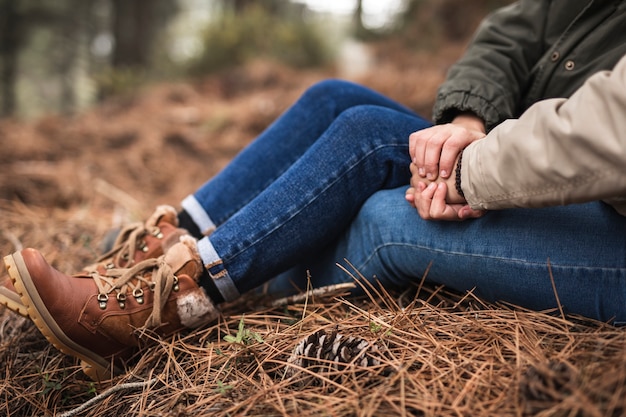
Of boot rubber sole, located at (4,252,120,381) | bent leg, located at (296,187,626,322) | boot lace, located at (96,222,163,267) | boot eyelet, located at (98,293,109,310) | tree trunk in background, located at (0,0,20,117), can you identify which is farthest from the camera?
tree trunk in background, located at (0,0,20,117)

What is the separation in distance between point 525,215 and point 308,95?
0.83 meters

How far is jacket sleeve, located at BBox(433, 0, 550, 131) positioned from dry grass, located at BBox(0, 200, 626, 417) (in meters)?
0.52

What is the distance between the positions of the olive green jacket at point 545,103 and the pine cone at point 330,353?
406 mm

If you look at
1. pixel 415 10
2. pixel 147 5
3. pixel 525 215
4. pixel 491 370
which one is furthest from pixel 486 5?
pixel 147 5

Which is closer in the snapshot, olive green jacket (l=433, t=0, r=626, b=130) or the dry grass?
the dry grass

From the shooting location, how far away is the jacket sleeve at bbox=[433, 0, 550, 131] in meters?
1.22

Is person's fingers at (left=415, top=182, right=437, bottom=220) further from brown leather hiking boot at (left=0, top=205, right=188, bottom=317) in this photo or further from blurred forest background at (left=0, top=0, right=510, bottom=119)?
blurred forest background at (left=0, top=0, right=510, bottom=119)

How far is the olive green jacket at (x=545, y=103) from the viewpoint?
28.4 inches

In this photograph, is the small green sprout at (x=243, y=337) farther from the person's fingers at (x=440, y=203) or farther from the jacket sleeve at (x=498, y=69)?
the jacket sleeve at (x=498, y=69)

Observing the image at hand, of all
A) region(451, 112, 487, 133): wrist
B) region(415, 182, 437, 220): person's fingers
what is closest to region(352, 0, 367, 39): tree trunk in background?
region(451, 112, 487, 133): wrist

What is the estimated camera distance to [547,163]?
770mm

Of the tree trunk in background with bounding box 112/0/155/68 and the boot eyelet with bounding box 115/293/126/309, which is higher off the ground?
the tree trunk in background with bounding box 112/0/155/68

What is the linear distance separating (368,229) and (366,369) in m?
0.42

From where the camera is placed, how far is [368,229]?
1.25 meters
